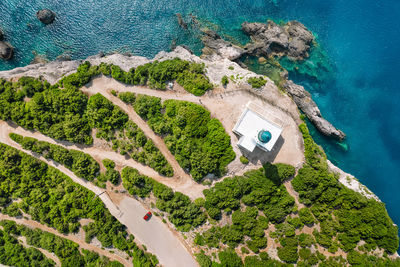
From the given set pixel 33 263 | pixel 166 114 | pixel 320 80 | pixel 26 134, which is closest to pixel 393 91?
pixel 320 80

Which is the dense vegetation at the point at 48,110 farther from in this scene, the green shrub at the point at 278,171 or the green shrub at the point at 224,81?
the green shrub at the point at 278,171

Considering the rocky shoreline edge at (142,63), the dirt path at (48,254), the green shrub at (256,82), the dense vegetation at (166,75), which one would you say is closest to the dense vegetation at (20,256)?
the dirt path at (48,254)

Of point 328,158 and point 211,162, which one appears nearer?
point 211,162

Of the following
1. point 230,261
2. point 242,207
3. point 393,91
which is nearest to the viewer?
point 230,261

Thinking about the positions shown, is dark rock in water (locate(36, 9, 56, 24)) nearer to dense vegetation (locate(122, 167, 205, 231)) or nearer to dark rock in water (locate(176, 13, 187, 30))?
dark rock in water (locate(176, 13, 187, 30))

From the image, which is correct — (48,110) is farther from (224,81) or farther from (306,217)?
(306,217)

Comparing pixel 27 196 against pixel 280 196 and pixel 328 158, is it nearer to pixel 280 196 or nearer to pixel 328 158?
pixel 280 196

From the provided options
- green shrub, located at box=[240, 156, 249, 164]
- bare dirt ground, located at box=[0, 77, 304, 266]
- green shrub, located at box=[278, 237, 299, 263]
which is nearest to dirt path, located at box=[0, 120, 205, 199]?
bare dirt ground, located at box=[0, 77, 304, 266]
